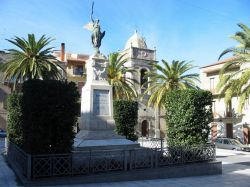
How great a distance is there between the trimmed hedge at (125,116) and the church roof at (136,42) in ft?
88.7

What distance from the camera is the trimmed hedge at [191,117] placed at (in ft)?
45.7

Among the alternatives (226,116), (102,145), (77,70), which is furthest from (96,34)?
(77,70)

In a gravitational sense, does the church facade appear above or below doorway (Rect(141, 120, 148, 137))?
above

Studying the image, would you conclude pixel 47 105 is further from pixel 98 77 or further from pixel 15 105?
pixel 15 105

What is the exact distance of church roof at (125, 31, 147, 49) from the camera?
155ft

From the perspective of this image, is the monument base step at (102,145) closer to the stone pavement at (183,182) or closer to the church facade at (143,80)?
the stone pavement at (183,182)

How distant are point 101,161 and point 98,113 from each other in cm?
356

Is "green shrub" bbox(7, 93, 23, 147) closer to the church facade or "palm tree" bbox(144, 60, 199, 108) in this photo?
"palm tree" bbox(144, 60, 199, 108)

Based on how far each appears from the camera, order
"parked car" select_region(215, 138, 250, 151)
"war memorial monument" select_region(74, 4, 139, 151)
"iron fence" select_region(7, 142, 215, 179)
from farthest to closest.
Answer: "parked car" select_region(215, 138, 250, 151), "war memorial monument" select_region(74, 4, 139, 151), "iron fence" select_region(7, 142, 215, 179)

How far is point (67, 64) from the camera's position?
50.8 metres

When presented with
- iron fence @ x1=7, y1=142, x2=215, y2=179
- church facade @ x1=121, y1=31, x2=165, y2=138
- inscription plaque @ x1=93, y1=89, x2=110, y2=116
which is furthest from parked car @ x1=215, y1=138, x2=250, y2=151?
inscription plaque @ x1=93, y1=89, x2=110, y2=116

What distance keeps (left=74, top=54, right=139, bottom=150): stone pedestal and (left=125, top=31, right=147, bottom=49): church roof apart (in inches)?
1283

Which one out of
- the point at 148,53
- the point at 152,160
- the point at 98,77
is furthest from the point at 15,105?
the point at 148,53

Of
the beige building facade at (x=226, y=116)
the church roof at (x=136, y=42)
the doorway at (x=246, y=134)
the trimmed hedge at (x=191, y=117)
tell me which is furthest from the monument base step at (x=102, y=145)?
the church roof at (x=136, y=42)
